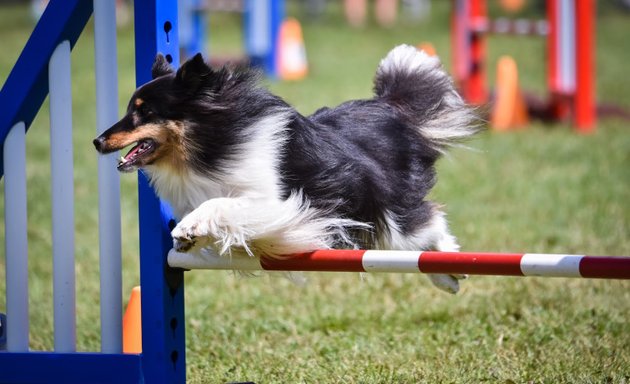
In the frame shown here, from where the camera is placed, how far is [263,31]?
14547mm

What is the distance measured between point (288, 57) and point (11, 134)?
38.8ft

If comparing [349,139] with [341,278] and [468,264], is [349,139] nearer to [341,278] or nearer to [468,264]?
[468,264]

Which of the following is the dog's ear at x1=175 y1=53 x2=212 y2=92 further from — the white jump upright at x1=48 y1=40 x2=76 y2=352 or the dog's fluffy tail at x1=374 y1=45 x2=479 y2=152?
the dog's fluffy tail at x1=374 y1=45 x2=479 y2=152

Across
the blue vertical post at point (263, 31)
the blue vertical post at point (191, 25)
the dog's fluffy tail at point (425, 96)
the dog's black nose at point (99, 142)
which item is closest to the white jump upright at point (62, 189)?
the dog's black nose at point (99, 142)

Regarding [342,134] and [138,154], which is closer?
[138,154]

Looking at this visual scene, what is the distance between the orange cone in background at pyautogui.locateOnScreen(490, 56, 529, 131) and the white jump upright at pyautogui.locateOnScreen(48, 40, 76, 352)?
726 centimetres

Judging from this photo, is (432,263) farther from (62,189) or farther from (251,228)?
(62,189)

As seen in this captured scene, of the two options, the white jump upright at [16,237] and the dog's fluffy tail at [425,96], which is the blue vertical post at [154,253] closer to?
the white jump upright at [16,237]

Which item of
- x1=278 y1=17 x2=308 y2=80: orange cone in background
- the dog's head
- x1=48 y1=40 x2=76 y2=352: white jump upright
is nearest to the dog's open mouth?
the dog's head

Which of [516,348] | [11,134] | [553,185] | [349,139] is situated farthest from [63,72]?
[553,185]

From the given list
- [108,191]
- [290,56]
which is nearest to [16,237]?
[108,191]

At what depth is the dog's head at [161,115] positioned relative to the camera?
295cm

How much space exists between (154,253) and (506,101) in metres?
7.55

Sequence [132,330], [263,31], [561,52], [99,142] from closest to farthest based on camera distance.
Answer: [99,142] → [132,330] → [561,52] → [263,31]
